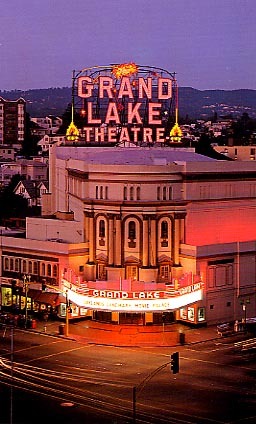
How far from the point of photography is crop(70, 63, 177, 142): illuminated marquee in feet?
370

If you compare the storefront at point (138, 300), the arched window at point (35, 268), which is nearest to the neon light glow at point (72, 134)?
the arched window at point (35, 268)

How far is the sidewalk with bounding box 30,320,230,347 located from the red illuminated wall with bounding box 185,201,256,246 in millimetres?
10138

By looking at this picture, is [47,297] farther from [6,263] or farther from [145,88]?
[145,88]

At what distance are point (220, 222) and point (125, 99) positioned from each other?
102 ft

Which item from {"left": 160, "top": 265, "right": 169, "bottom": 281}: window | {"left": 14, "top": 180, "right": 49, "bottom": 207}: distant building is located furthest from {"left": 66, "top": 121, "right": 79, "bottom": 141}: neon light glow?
{"left": 14, "top": 180, "right": 49, "bottom": 207}: distant building

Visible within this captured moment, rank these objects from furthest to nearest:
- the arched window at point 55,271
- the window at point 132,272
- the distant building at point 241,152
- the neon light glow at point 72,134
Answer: the distant building at point 241,152 < the neon light glow at point 72,134 < the arched window at point 55,271 < the window at point 132,272

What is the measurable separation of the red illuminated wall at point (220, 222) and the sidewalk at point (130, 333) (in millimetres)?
10138

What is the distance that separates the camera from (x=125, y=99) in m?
117

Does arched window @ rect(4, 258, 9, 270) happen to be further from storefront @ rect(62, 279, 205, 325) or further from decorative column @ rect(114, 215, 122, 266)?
decorative column @ rect(114, 215, 122, 266)

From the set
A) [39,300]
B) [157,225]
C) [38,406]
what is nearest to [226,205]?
[157,225]

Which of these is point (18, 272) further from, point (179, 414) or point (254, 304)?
point (179, 414)

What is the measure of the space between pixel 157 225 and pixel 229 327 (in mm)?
12035

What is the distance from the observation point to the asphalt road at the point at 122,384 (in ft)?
177

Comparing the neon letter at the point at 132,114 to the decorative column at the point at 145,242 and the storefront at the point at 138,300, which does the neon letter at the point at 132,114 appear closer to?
the decorative column at the point at 145,242
